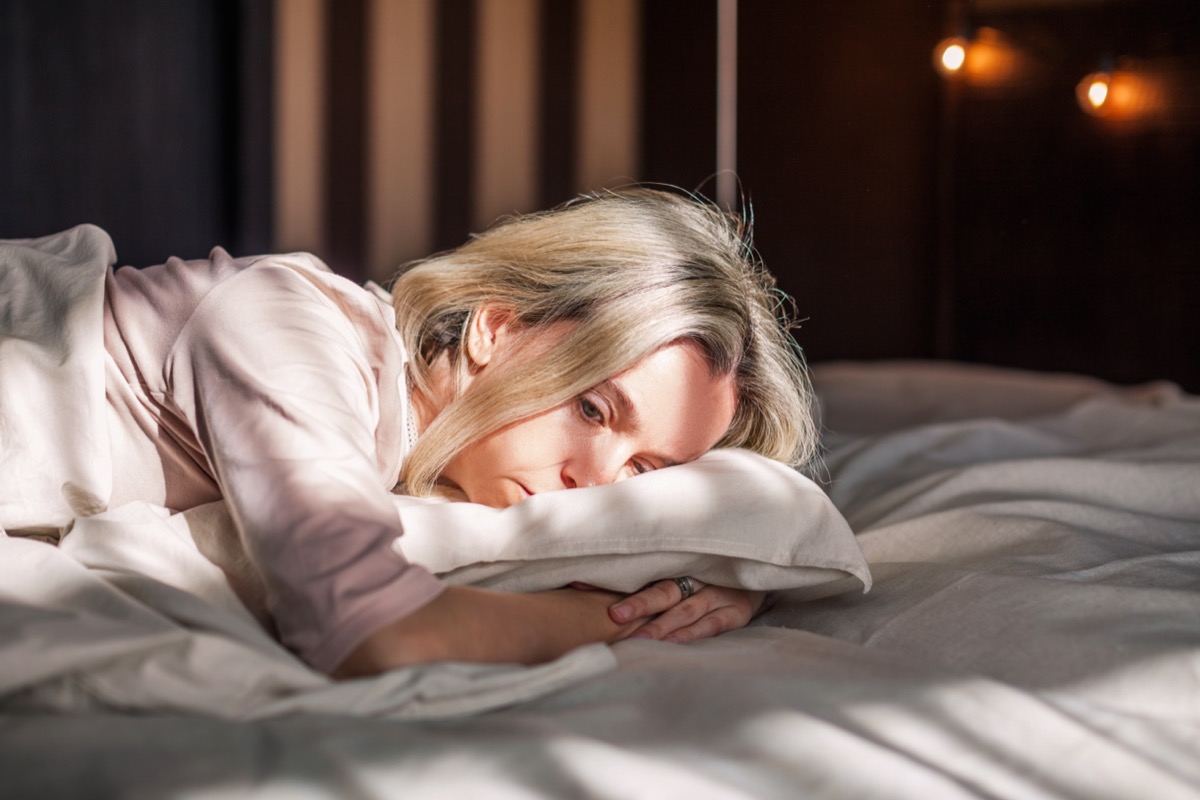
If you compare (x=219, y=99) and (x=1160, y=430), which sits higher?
(x=219, y=99)

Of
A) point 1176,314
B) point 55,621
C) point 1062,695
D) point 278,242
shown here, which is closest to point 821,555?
point 1062,695

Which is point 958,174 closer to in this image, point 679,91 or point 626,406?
point 679,91

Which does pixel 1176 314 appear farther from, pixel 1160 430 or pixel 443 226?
pixel 443 226

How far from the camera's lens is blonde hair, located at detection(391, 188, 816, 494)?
1094 mm

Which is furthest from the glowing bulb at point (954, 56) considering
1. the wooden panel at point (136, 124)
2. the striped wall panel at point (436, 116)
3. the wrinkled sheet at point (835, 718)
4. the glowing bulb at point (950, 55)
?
the wrinkled sheet at point (835, 718)

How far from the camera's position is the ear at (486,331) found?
1.18 meters

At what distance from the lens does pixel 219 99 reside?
2652mm

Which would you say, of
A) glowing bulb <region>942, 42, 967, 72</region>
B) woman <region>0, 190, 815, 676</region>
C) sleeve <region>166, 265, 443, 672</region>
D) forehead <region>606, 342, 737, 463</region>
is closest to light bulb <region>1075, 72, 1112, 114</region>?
glowing bulb <region>942, 42, 967, 72</region>

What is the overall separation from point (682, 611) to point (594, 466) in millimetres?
181

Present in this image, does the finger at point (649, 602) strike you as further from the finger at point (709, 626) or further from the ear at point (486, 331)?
the ear at point (486, 331)

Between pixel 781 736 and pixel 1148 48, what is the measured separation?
2.33 metres

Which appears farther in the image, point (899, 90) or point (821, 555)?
point (899, 90)

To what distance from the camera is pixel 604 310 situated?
111 centimetres

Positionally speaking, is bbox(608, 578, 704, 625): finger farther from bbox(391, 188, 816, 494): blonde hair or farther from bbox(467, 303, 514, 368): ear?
bbox(467, 303, 514, 368): ear
